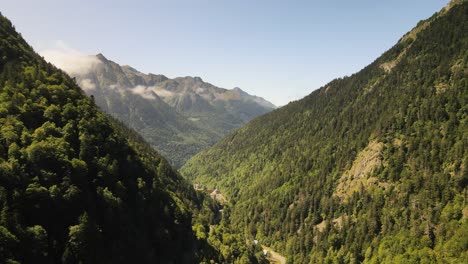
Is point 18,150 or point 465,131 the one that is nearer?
point 18,150

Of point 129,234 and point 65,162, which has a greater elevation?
point 65,162

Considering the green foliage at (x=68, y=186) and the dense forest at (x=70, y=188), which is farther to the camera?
the dense forest at (x=70, y=188)

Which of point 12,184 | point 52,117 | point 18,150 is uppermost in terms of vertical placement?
point 52,117

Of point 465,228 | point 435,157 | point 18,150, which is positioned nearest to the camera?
point 18,150

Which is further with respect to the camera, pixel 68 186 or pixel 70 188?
pixel 68 186

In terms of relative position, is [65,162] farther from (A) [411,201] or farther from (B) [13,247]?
(A) [411,201]

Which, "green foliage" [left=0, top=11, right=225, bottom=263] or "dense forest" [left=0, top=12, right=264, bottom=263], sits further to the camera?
"dense forest" [left=0, top=12, right=264, bottom=263]

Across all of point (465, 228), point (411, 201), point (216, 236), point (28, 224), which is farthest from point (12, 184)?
point (411, 201)

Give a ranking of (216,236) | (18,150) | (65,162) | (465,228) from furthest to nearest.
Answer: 1. (216,236)
2. (465,228)
3. (65,162)
4. (18,150)
